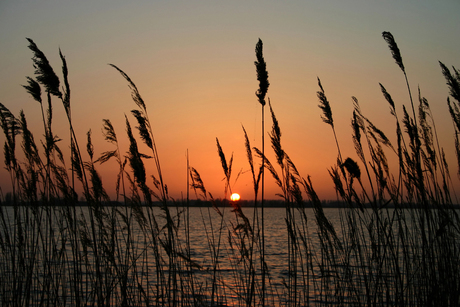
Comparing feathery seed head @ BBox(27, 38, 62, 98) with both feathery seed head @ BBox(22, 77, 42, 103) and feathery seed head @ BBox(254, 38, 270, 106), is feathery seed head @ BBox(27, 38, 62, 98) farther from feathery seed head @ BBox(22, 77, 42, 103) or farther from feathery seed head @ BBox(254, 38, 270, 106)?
feathery seed head @ BBox(254, 38, 270, 106)

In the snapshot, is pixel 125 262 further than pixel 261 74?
Yes

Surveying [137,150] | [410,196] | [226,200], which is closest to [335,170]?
[410,196]

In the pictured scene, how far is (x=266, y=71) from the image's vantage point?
2.88m

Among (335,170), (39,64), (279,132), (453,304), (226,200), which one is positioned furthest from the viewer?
(335,170)

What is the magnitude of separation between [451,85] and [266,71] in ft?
6.55

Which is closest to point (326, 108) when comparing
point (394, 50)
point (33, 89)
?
point (394, 50)

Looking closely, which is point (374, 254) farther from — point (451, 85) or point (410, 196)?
point (451, 85)

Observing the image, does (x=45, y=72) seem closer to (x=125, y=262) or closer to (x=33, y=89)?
(x=33, y=89)

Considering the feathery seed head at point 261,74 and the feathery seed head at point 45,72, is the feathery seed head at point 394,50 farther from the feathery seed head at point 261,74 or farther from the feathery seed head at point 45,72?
the feathery seed head at point 45,72

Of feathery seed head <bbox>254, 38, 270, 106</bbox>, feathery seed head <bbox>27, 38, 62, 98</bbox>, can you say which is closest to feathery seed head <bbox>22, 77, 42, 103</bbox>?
feathery seed head <bbox>27, 38, 62, 98</bbox>

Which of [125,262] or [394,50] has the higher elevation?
[394,50]

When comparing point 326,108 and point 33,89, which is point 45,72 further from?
point 326,108

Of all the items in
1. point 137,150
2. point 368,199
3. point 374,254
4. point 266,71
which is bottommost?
point 374,254

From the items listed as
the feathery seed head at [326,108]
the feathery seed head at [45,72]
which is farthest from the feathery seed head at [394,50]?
the feathery seed head at [45,72]
